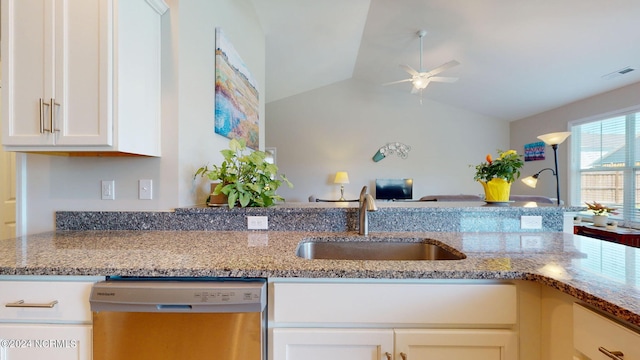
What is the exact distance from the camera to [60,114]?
1.23 metres

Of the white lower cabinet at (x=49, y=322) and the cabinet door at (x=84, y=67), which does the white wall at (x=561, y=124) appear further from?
the white lower cabinet at (x=49, y=322)

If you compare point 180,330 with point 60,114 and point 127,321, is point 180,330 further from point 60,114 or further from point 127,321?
point 60,114

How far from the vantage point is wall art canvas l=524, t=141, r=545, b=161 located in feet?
16.7

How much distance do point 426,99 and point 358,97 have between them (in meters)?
1.46

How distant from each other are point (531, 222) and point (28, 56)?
2566 mm

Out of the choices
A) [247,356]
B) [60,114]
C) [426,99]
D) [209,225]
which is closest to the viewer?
[247,356]

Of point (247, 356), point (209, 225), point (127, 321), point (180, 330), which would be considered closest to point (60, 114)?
point (209, 225)

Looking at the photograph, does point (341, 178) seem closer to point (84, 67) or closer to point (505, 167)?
point (505, 167)

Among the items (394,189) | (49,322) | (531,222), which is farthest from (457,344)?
(394,189)

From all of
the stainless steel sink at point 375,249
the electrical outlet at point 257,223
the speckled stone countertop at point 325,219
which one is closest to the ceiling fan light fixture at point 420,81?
the speckled stone countertop at point 325,219

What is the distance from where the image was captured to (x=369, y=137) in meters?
5.99

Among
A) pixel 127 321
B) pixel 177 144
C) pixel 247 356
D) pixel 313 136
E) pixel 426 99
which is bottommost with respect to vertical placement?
pixel 247 356

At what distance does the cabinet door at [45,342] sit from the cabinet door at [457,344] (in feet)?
3.37

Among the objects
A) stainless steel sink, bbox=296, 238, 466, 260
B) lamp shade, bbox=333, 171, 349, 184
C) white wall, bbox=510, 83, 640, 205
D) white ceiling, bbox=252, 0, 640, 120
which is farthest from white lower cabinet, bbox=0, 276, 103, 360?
white wall, bbox=510, 83, 640, 205
